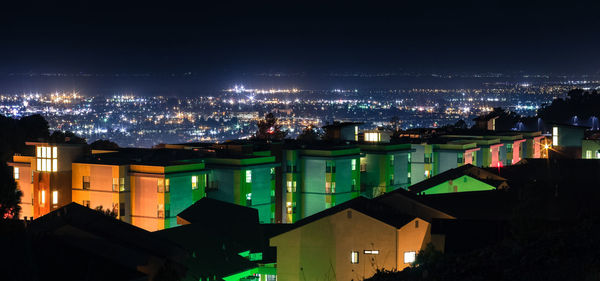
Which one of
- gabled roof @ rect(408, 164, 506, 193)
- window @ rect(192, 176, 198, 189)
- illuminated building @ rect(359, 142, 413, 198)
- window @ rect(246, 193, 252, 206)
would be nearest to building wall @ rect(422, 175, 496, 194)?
gabled roof @ rect(408, 164, 506, 193)

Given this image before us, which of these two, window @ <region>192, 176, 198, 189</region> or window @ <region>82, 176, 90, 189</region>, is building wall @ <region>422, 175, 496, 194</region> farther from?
window @ <region>82, 176, 90, 189</region>

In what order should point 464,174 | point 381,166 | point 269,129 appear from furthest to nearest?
point 269,129, point 381,166, point 464,174

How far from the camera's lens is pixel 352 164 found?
4888 cm

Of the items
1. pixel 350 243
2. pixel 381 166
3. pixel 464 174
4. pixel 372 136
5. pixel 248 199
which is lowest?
pixel 350 243

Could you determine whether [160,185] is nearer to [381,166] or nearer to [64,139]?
[381,166]

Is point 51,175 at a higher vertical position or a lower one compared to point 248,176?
higher

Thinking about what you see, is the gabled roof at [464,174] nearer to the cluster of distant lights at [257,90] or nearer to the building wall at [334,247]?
the building wall at [334,247]

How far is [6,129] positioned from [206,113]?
220 ft

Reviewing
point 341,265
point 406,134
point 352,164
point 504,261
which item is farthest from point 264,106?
point 504,261

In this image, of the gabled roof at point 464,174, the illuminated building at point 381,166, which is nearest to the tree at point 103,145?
the illuminated building at point 381,166

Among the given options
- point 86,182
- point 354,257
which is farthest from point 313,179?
point 354,257

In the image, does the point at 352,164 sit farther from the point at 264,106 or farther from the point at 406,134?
the point at 264,106

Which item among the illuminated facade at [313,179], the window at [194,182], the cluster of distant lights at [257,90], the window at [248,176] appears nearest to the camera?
the window at [194,182]

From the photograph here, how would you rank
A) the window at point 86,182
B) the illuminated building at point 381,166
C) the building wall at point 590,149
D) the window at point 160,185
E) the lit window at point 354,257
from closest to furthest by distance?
the lit window at point 354,257, the window at point 160,185, the window at point 86,182, the building wall at point 590,149, the illuminated building at point 381,166
